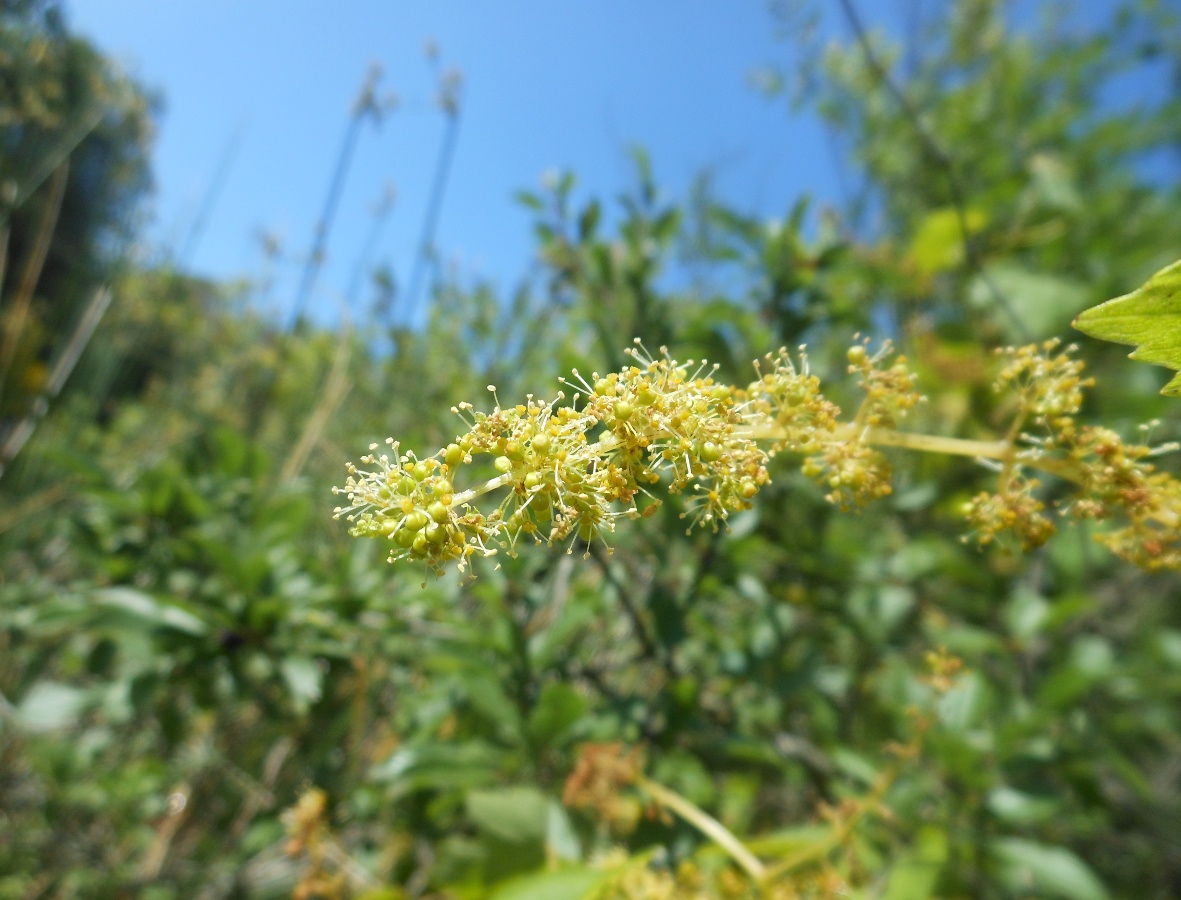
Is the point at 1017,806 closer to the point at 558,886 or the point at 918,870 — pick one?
the point at 918,870

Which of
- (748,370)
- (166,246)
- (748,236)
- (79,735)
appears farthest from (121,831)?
(748,236)

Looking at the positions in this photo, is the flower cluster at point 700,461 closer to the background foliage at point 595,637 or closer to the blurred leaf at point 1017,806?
the background foliage at point 595,637

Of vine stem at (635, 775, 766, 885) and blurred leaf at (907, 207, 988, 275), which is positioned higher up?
blurred leaf at (907, 207, 988, 275)

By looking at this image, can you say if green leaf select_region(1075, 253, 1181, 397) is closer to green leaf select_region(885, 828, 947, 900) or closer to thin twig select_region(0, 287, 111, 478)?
green leaf select_region(885, 828, 947, 900)

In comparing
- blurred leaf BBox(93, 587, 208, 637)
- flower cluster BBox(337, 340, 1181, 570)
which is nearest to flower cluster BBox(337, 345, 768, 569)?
flower cluster BBox(337, 340, 1181, 570)

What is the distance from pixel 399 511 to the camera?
0.77 meters

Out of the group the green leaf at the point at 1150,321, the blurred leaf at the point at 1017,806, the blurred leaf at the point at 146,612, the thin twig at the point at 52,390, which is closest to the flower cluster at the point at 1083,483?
the green leaf at the point at 1150,321

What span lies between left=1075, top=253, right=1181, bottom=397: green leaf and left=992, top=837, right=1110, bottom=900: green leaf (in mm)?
1448

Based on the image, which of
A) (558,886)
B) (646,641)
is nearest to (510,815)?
(558,886)

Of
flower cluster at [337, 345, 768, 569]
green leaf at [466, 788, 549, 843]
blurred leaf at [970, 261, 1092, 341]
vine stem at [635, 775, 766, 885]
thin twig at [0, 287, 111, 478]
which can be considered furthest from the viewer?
blurred leaf at [970, 261, 1092, 341]

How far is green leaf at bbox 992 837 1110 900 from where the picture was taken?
1499 millimetres

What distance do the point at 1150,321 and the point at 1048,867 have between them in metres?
1.51

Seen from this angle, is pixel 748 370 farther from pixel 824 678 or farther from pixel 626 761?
pixel 626 761

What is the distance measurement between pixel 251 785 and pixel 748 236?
2092 millimetres
